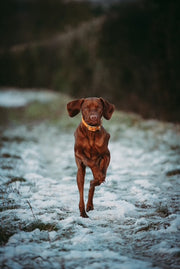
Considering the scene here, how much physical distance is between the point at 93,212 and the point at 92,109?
129 cm

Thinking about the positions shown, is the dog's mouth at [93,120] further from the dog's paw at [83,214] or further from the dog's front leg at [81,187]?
the dog's paw at [83,214]

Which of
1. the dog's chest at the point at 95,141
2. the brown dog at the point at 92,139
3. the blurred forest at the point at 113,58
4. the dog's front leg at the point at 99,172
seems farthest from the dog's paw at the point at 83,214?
the blurred forest at the point at 113,58

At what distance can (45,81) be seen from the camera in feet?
64.8

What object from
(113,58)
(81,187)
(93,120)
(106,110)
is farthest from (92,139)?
(113,58)

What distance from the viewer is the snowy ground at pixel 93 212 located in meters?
2.43

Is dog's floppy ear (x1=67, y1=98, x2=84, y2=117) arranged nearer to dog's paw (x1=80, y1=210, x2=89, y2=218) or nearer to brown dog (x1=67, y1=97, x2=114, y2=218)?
brown dog (x1=67, y1=97, x2=114, y2=218)

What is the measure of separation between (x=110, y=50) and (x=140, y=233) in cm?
1015

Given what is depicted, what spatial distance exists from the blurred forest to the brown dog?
614 cm

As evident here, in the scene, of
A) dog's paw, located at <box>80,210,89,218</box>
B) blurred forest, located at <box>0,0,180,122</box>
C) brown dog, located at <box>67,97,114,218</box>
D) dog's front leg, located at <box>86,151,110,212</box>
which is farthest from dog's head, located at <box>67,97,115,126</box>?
blurred forest, located at <box>0,0,180,122</box>

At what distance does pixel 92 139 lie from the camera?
3102 mm

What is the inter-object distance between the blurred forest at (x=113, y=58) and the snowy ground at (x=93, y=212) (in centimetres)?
319

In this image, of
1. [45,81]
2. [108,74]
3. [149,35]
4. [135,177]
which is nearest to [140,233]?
[135,177]

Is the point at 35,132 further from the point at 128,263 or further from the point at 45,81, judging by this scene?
the point at 45,81

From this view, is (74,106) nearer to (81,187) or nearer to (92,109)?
(92,109)
